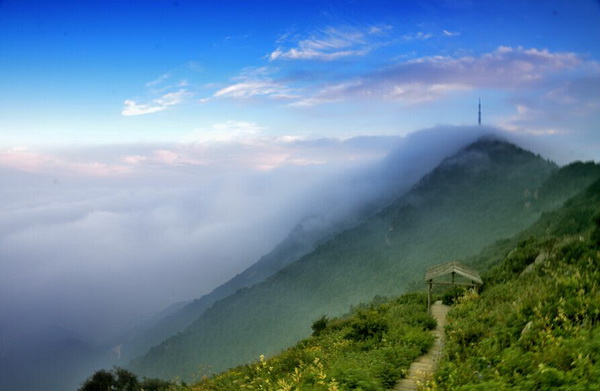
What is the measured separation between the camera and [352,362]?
10156mm

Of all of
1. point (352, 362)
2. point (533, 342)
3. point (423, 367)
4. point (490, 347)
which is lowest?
point (423, 367)

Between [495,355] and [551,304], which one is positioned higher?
[551,304]

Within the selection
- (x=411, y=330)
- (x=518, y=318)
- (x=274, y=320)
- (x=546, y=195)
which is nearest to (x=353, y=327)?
(x=411, y=330)

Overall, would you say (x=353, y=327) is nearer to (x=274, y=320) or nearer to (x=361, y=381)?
(x=361, y=381)

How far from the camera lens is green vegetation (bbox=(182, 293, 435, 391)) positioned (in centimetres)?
855

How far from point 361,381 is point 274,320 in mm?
186575

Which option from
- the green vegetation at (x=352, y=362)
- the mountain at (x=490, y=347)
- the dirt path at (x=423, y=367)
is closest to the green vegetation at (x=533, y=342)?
the mountain at (x=490, y=347)

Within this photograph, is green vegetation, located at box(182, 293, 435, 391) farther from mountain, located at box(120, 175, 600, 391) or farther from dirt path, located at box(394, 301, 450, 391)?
dirt path, located at box(394, 301, 450, 391)

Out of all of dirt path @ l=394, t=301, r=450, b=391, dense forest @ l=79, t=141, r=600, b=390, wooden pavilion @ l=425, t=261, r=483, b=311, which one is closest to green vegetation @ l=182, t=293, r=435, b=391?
dense forest @ l=79, t=141, r=600, b=390

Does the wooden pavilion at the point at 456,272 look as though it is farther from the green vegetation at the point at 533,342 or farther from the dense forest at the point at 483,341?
the green vegetation at the point at 533,342

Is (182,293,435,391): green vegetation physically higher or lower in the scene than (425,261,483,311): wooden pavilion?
lower

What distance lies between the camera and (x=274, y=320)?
187 meters

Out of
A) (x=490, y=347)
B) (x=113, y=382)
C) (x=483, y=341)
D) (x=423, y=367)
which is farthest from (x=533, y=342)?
(x=113, y=382)

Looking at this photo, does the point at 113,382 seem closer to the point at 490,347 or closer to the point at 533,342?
the point at 490,347
